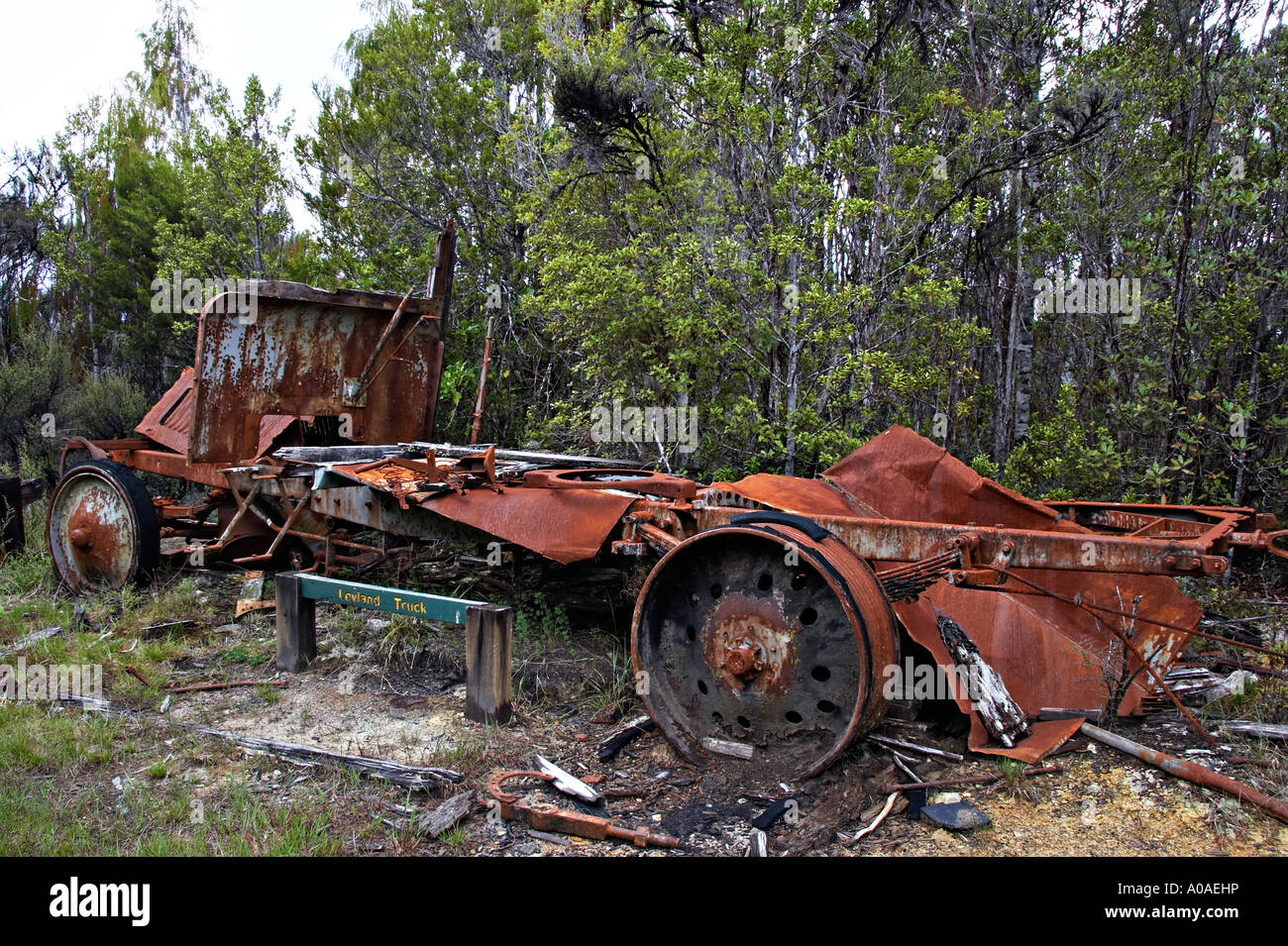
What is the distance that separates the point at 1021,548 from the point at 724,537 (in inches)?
47.5

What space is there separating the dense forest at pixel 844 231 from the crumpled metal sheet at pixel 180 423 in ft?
8.00

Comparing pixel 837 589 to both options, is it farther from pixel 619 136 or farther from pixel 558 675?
pixel 619 136

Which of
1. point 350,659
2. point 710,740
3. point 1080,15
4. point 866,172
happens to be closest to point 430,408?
point 350,659

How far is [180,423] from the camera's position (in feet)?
23.2

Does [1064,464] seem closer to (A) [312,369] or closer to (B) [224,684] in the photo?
(A) [312,369]

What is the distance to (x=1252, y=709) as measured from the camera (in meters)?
3.88

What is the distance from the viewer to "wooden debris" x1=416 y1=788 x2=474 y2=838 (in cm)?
311

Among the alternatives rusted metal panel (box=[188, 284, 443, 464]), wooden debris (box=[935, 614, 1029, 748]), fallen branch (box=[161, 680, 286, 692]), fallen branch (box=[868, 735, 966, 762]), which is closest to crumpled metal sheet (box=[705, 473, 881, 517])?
wooden debris (box=[935, 614, 1029, 748])

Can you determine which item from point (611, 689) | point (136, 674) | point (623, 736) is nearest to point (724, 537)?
point (623, 736)

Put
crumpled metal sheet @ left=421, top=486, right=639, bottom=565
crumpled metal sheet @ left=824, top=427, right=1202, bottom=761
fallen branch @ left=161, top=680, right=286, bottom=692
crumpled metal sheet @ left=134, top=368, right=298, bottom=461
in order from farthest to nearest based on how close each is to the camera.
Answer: crumpled metal sheet @ left=134, top=368, right=298, bottom=461, fallen branch @ left=161, top=680, right=286, bottom=692, crumpled metal sheet @ left=421, top=486, right=639, bottom=565, crumpled metal sheet @ left=824, top=427, right=1202, bottom=761

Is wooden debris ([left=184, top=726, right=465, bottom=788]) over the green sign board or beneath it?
beneath

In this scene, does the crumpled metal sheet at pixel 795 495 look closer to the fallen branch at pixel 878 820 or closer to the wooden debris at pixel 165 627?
the fallen branch at pixel 878 820

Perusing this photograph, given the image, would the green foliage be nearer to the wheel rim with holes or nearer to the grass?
the grass

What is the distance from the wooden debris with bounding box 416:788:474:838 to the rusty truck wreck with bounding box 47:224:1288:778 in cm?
90
